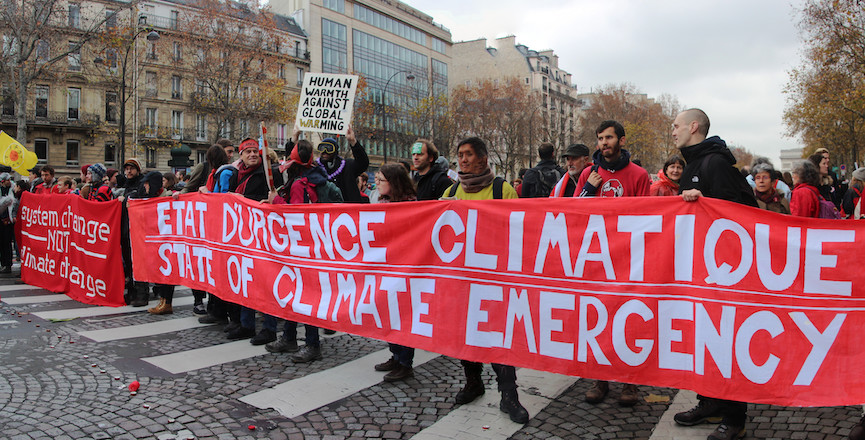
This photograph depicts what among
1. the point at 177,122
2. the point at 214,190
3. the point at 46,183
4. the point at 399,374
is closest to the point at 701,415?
the point at 399,374

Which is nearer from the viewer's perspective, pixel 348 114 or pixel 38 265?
pixel 348 114

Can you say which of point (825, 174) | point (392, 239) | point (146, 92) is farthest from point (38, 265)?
point (146, 92)

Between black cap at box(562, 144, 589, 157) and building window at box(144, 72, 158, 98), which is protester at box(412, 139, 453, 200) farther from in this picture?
building window at box(144, 72, 158, 98)

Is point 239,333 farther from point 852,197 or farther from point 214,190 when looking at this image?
point 852,197

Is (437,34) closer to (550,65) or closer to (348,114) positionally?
(550,65)

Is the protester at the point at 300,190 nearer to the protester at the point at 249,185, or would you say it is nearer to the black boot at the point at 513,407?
the protester at the point at 249,185

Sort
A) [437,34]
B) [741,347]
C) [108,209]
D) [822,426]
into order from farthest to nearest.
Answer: [437,34]
[108,209]
[822,426]
[741,347]

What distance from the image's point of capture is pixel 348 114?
20.5 feet

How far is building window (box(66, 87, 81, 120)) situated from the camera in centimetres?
4450

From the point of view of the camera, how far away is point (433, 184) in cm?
507

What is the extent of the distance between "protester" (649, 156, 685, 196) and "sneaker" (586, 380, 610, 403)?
1.94 m

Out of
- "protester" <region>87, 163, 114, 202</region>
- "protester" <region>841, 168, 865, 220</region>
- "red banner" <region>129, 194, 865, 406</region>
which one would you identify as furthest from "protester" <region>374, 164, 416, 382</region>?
"protester" <region>841, 168, 865, 220</region>

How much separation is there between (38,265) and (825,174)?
11273 millimetres

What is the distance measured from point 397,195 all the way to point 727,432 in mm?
2894
